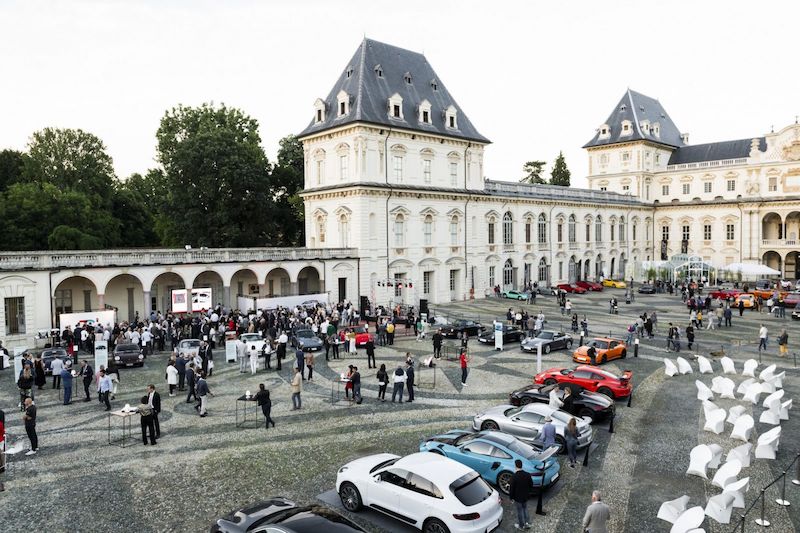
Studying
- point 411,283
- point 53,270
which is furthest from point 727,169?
point 53,270

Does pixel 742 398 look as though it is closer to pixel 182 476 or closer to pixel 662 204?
pixel 182 476

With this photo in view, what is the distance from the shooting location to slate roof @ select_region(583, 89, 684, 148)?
79.8 metres

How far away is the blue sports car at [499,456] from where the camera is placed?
14041 millimetres

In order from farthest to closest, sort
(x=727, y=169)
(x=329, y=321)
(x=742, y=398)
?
(x=727, y=169) → (x=329, y=321) → (x=742, y=398)

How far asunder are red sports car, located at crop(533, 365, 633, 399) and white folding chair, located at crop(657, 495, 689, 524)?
9.04 metres

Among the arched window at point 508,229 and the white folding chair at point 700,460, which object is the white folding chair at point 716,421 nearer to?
the white folding chair at point 700,460

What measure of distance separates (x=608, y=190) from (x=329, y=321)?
5916cm

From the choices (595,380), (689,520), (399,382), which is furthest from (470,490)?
(595,380)

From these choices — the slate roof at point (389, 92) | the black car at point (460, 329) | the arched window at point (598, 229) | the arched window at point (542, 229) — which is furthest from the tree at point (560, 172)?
the black car at point (460, 329)

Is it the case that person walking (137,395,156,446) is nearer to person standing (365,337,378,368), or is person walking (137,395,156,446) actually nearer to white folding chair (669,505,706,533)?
person standing (365,337,378,368)

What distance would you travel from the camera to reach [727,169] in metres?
75.2

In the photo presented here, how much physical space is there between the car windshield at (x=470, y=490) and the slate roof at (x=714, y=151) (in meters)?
77.6

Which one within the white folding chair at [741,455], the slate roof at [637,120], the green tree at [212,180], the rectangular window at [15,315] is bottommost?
the white folding chair at [741,455]

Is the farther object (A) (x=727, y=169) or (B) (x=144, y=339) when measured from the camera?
(A) (x=727, y=169)
